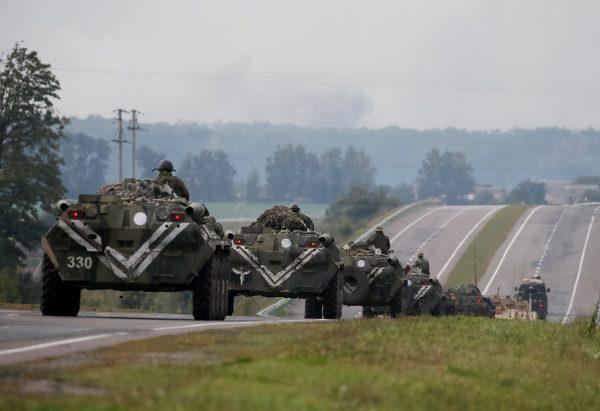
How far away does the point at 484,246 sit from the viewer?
152 meters

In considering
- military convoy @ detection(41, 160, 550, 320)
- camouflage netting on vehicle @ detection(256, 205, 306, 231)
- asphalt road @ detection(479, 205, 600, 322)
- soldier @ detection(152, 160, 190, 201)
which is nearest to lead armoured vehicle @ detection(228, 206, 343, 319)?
camouflage netting on vehicle @ detection(256, 205, 306, 231)

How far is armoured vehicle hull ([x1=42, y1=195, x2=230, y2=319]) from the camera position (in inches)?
1085

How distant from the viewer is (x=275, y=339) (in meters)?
19.8

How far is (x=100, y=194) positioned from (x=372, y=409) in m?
16.4

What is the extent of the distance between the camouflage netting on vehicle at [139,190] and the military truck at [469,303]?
33112mm

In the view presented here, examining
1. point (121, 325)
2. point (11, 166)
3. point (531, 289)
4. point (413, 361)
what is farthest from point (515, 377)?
point (11, 166)

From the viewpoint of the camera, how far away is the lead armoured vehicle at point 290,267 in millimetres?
37438

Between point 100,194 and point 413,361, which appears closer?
point 413,361

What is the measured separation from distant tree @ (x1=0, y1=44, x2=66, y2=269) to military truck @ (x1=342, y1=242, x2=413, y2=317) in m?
48.6

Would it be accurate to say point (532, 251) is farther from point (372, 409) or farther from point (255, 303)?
point (372, 409)

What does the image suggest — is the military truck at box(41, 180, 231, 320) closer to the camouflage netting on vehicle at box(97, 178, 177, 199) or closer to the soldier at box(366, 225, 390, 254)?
the camouflage netting on vehicle at box(97, 178, 177, 199)

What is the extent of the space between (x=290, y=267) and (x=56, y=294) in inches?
410

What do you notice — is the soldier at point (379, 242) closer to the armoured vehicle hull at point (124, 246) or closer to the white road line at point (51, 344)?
the armoured vehicle hull at point (124, 246)

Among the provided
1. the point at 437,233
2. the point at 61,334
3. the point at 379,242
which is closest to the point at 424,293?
the point at 379,242
